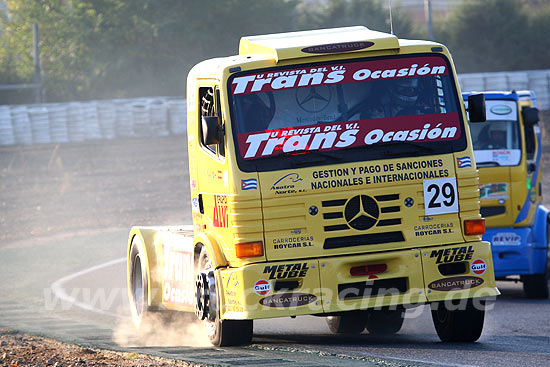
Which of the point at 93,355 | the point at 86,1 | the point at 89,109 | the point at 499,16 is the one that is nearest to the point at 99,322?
the point at 93,355

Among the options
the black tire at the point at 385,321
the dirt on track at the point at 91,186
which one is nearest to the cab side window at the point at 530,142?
the black tire at the point at 385,321

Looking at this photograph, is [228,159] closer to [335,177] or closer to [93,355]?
[335,177]

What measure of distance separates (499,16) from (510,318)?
124 ft

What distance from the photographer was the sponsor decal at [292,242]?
815 cm

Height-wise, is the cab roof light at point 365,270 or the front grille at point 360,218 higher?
the front grille at point 360,218

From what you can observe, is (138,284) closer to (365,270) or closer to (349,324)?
(349,324)

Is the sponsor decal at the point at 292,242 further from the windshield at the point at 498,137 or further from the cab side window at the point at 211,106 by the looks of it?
the windshield at the point at 498,137

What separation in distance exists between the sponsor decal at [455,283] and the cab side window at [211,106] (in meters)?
2.25

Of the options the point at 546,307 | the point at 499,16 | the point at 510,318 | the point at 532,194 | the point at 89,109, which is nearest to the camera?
the point at 510,318

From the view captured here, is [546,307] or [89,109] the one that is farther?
[89,109]

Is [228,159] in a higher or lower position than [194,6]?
lower

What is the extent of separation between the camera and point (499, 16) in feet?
153

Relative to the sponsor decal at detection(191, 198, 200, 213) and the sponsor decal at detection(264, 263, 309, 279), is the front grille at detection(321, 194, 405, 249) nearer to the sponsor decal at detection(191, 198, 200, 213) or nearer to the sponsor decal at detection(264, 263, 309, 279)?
the sponsor decal at detection(264, 263, 309, 279)

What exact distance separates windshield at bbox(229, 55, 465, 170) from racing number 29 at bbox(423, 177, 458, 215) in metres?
0.28
